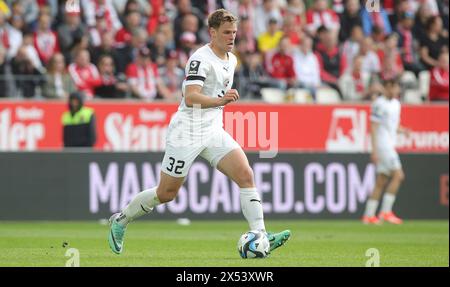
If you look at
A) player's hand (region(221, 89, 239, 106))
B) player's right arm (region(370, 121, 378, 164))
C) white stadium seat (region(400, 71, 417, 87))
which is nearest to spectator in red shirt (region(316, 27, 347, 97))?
white stadium seat (region(400, 71, 417, 87))

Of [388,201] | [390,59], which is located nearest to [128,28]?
[390,59]

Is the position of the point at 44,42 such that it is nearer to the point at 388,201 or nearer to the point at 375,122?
the point at 375,122

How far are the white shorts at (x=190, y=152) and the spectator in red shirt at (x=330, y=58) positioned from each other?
39.8 feet

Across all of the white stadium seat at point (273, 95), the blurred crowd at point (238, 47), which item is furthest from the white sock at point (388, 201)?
the white stadium seat at point (273, 95)


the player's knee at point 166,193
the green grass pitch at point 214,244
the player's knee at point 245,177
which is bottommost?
the green grass pitch at point 214,244

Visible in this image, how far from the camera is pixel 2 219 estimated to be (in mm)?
19812

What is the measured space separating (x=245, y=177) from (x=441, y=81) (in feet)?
42.3

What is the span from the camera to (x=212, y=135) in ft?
40.5

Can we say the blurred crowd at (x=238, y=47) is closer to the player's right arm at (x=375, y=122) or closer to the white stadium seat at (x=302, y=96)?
the white stadium seat at (x=302, y=96)

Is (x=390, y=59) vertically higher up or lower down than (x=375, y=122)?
higher up

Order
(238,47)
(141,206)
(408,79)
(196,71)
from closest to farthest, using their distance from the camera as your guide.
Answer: (196,71) < (141,206) < (238,47) < (408,79)

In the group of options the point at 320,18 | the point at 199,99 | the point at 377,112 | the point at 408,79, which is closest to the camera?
the point at 199,99

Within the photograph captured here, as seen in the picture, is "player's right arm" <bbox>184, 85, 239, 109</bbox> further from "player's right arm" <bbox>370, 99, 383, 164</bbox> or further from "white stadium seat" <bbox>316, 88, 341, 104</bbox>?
"white stadium seat" <bbox>316, 88, 341, 104</bbox>

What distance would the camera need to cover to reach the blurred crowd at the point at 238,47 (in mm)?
22359
